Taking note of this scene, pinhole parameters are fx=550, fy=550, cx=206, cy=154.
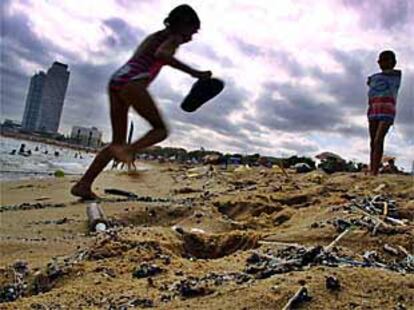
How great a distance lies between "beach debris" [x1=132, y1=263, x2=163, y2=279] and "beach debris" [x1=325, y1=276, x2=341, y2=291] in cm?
182

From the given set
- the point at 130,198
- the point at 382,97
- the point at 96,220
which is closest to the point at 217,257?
the point at 96,220

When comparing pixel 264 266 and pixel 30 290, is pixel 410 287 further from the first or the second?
pixel 30 290

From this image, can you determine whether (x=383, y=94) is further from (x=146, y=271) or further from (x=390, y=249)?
(x=146, y=271)

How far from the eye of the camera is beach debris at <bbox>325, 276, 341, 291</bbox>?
172 inches

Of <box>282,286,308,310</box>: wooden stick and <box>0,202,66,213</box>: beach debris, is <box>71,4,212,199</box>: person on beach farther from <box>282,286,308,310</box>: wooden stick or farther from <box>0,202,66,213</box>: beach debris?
<box>0,202,66,213</box>: beach debris

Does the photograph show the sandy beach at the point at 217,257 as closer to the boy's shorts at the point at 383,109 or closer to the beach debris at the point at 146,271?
the beach debris at the point at 146,271

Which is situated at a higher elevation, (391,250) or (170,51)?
(170,51)

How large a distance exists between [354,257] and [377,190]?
421 cm

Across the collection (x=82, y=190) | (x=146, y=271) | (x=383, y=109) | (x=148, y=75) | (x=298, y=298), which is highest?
(x=383, y=109)

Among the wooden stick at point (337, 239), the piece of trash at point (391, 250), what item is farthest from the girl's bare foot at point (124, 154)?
the piece of trash at point (391, 250)

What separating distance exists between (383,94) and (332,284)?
17.1 ft

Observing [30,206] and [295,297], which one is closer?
[295,297]

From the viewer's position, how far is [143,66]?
3348 millimetres

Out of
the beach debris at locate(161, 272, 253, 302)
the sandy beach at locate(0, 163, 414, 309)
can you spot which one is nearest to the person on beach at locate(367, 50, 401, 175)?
the sandy beach at locate(0, 163, 414, 309)
